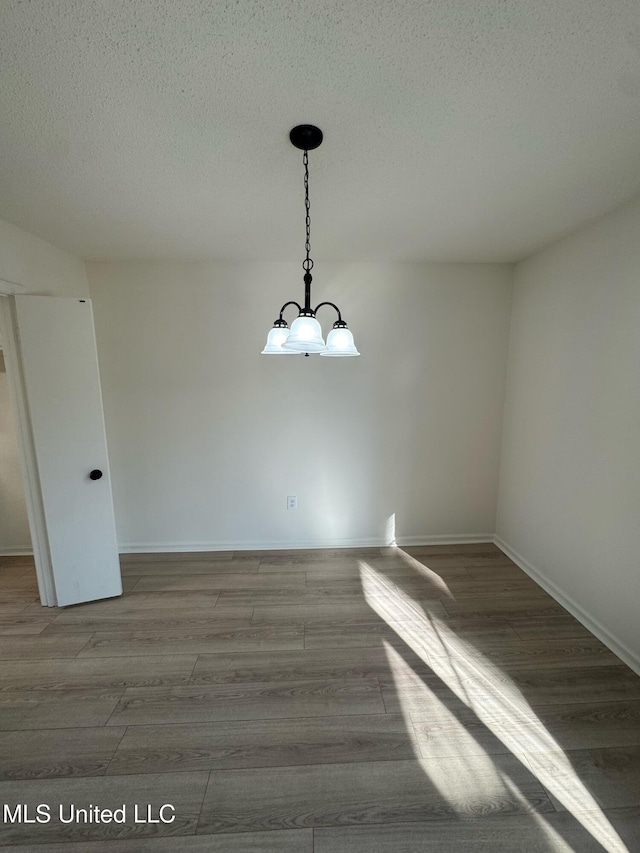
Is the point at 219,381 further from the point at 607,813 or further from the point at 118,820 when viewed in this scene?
the point at 607,813

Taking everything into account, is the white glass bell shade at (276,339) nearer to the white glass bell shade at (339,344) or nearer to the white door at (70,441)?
the white glass bell shade at (339,344)

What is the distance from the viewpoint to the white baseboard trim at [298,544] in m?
3.03

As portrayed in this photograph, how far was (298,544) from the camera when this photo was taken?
3082mm

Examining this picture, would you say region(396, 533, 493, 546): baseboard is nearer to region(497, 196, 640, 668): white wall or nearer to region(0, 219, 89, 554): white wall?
region(497, 196, 640, 668): white wall

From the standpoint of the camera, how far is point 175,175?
1.56m

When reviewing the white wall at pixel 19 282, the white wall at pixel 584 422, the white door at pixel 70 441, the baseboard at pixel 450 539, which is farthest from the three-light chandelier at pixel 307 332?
the baseboard at pixel 450 539

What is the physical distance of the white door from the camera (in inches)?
83.0

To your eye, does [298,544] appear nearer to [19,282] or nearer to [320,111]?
[19,282]

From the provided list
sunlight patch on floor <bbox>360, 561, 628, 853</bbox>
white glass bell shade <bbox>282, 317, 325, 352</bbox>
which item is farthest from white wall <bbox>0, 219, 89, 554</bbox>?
sunlight patch on floor <bbox>360, 561, 628, 853</bbox>

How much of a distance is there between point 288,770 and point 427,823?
0.53m

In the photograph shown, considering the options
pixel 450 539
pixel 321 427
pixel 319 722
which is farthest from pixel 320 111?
pixel 450 539

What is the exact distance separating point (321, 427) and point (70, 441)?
6.00 ft

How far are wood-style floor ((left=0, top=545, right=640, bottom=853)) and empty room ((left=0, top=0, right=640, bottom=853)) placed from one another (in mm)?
13

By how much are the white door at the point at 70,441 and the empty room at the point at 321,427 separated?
2 cm
